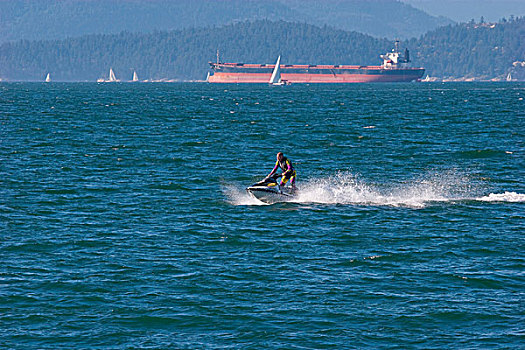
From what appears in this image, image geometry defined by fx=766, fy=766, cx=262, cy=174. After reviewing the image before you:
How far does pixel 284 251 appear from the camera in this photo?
22828 millimetres

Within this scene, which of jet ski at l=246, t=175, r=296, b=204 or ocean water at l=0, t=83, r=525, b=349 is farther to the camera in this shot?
jet ski at l=246, t=175, r=296, b=204

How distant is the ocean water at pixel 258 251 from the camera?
16.6m

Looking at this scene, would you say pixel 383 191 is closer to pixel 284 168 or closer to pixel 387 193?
pixel 387 193

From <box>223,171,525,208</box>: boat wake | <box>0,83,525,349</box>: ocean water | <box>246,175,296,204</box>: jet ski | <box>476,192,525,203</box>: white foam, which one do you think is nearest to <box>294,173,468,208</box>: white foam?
<box>223,171,525,208</box>: boat wake

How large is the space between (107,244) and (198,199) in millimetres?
8395

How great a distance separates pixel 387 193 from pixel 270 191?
236 inches

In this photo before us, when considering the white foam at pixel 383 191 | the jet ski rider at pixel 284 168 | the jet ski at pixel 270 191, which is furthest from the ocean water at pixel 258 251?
the jet ski rider at pixel 284 168

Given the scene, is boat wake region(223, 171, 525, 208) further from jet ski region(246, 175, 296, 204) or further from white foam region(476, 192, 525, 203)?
jet ski region(246, 175, 296, 204)

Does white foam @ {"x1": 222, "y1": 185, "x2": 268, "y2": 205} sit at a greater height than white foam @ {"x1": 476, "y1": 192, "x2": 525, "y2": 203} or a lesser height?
greater

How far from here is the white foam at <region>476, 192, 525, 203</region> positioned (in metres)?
30.8

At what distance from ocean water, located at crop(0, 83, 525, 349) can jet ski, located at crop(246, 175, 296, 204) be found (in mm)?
335

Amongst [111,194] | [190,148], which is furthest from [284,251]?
[190,148]

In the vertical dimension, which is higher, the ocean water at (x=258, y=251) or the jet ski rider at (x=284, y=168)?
the jet ski rider at (x=284, y=168)

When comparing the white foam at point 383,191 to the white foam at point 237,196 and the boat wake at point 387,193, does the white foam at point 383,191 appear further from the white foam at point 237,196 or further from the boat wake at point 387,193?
the white foam at point 237,196
